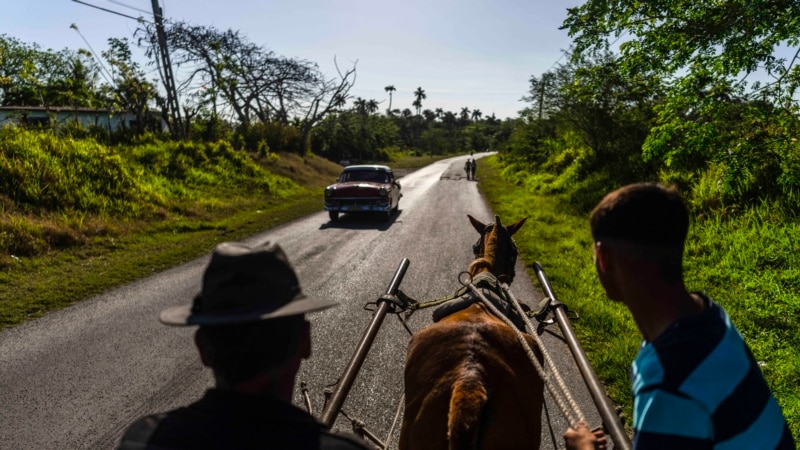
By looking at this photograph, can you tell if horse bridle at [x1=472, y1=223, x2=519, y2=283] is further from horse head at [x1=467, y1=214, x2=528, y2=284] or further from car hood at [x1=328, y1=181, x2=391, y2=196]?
car hood at [x1=328, y1=181, x2=391, y2=196]

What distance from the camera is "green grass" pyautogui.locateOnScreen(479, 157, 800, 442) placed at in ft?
16.1

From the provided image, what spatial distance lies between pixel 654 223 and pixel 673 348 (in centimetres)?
37

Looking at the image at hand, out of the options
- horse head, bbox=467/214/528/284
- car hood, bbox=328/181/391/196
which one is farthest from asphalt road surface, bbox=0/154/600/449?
car hood, bbox=328/181/391/196

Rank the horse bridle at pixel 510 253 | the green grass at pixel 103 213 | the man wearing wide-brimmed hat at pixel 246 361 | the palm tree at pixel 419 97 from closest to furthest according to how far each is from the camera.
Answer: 1. the man wearing wide-brimmed hat at pixel 246 361
2. the horse bridle at pixel 510 253
3. the green grass at pixel 103 213
4. the palm tree at pixel 419 97

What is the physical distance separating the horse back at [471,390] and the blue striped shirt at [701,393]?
0.89 meters

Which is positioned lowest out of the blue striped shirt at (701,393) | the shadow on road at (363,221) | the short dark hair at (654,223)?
the shadow on road at (363,221)

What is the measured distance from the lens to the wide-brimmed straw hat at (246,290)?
1428 mm

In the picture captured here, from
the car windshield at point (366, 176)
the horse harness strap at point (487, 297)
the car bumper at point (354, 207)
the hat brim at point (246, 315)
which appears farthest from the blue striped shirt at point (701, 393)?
the car windshield at point (366, 176)

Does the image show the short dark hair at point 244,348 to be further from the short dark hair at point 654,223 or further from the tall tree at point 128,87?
the tall tree at point 128,87

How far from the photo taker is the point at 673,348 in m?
1.36

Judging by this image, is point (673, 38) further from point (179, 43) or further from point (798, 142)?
point (179, 43)

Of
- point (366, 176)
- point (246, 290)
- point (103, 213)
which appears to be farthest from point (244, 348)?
point (366, 176)

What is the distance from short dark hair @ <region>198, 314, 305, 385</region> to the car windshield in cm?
1503

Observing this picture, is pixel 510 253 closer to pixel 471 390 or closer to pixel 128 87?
pixel 471 390
